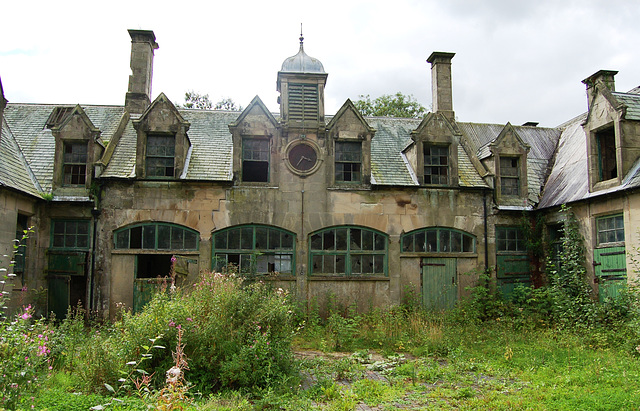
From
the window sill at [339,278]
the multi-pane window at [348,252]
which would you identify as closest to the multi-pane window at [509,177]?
the multi-pane window at [348,252]

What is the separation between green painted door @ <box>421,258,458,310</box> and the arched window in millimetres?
401

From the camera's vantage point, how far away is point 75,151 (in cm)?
1606

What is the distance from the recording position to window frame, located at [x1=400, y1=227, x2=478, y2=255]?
53.6 feet

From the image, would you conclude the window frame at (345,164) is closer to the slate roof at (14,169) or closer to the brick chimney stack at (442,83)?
the brick chimney stack at (442,83)

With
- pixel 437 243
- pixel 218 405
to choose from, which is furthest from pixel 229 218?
pixel 218 405

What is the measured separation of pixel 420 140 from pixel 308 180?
4.23 m

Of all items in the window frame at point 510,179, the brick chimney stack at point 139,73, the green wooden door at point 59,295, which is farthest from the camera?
the brick chimney stack at point 139,73

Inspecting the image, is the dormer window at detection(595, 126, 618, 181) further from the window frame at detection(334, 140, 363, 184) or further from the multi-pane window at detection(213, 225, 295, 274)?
the multi-pane window at detection(213, 225, 295, 274)

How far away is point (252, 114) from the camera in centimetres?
1625

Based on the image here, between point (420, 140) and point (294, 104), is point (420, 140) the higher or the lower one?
the lower one

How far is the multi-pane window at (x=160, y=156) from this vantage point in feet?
52.3

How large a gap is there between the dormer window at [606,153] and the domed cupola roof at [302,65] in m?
9.15

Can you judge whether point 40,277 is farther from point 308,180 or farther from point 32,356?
point 32,356

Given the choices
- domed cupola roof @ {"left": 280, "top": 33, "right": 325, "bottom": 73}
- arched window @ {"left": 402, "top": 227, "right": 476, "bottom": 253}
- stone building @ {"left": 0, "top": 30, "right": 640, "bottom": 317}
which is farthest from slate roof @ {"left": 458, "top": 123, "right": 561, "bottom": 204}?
domed cupola roof @ {"left": 280, "top": 33, "right": 325, "bottom": 73}
